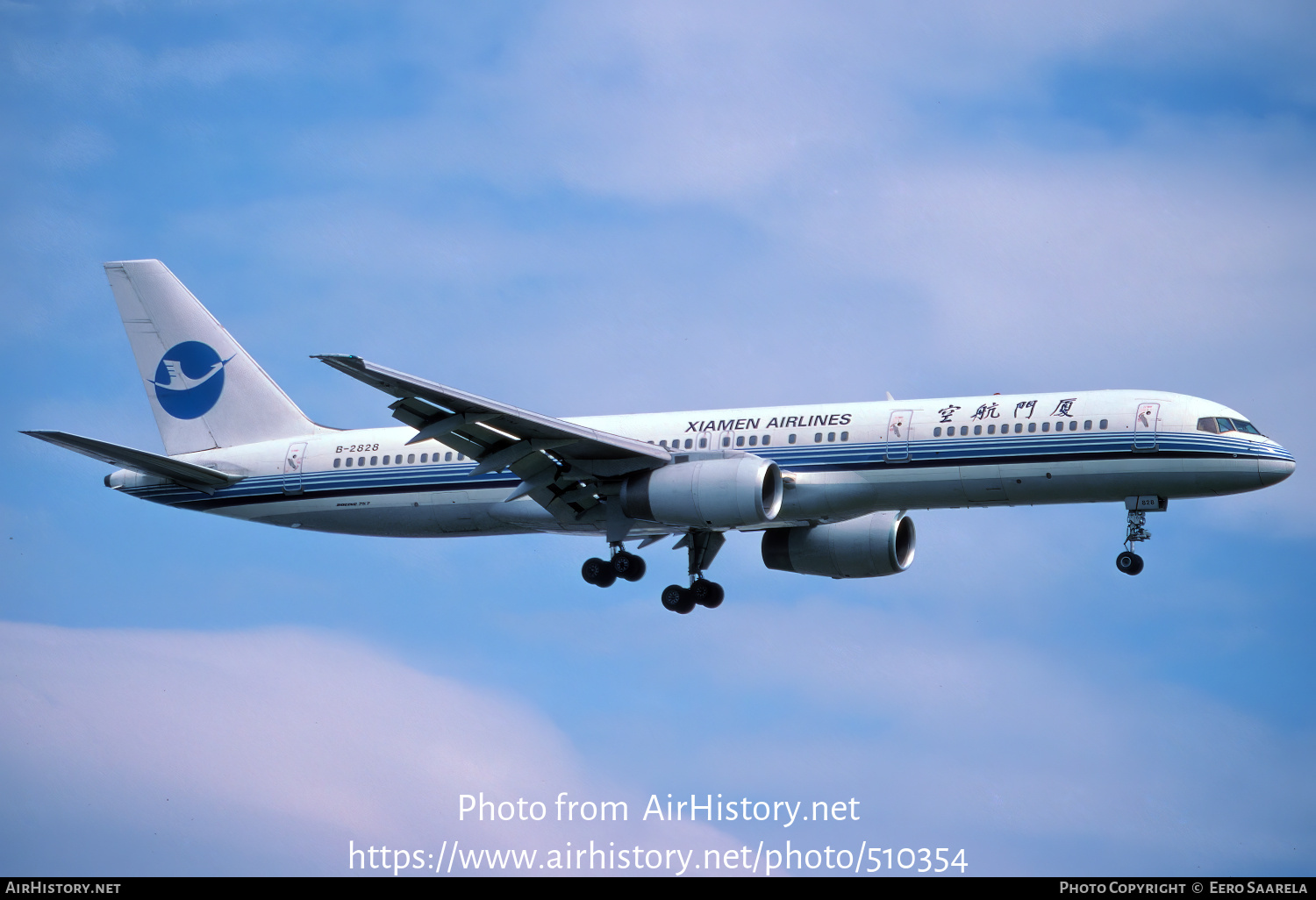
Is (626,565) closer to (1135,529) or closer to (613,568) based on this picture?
(613,568)

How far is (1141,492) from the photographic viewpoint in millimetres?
36531

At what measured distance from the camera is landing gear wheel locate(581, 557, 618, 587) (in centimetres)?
4203

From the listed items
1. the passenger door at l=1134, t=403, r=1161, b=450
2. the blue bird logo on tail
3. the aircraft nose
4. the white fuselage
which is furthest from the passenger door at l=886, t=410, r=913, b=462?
the blue bird logo on tail

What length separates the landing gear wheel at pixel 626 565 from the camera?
41.8 metres

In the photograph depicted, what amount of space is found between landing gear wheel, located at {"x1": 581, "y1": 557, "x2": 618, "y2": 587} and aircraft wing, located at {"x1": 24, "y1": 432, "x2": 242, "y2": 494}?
10987mm

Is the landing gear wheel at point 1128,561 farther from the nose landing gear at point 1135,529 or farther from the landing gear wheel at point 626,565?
the landing gear wheel at point 626,565

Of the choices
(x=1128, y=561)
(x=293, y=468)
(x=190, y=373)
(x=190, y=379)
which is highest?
(x=190, y=373)

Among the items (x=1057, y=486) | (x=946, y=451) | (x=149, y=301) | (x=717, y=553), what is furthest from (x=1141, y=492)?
(x=149, y=301)

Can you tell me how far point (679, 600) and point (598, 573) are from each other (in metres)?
2.57

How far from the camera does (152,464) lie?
4322cm

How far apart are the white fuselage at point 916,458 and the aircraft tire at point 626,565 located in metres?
0.97

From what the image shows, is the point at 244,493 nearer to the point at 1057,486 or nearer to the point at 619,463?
the point at 619,463

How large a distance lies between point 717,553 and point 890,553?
4.93m

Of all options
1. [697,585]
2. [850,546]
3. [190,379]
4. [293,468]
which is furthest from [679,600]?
[190,379]
